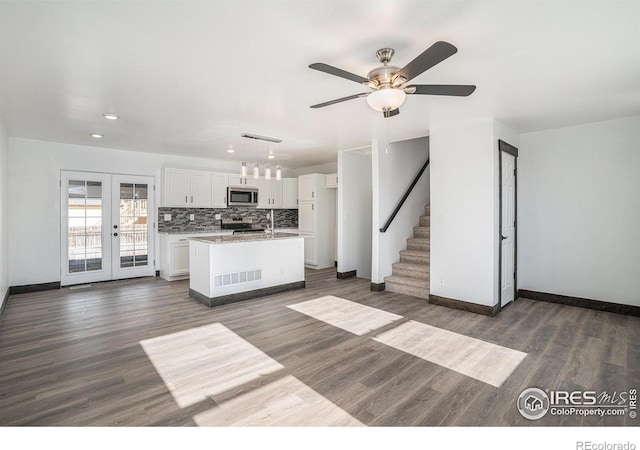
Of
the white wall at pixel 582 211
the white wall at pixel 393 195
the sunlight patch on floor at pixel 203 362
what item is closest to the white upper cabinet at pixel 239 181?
the white wall at pixel 393 195

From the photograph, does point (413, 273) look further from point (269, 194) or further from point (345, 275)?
point (269, 194)

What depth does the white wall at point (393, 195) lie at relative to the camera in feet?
18.2

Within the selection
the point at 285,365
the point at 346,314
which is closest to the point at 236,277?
the point at 346,314

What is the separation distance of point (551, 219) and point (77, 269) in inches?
311

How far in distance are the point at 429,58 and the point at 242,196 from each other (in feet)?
20.1

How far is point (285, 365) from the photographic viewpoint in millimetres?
2809

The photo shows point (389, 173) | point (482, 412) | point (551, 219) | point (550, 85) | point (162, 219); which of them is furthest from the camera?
point (162, 219)

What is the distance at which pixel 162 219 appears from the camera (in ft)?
22.1

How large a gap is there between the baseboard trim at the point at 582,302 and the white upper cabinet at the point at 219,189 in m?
5.97

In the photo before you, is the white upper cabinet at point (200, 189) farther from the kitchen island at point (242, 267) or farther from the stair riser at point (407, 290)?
the stair riser at point (407, 290)

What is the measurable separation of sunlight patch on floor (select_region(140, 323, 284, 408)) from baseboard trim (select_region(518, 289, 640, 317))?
13.7 ft

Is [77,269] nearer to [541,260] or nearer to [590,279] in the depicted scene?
[541,260]

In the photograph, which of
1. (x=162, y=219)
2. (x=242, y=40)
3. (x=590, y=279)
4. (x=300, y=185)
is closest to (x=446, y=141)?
(x=590, y=279)

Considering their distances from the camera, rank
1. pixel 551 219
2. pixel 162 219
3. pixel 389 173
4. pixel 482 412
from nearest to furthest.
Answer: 1. pixel 482 412
2. pixel 551 219
3. pixel 389 173
4. pixel 162 219
